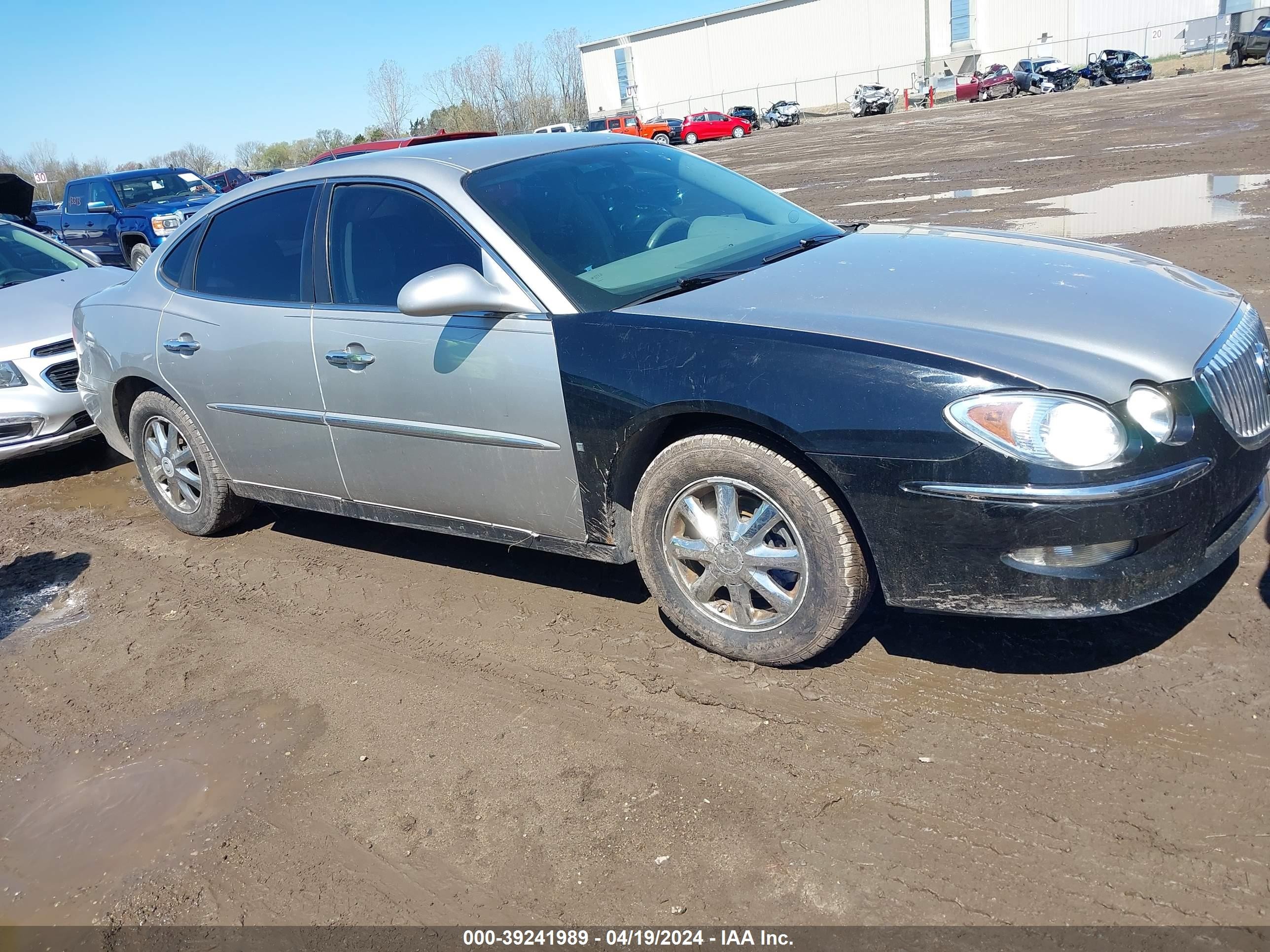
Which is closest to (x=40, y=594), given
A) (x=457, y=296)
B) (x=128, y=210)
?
(x=457, y=296)

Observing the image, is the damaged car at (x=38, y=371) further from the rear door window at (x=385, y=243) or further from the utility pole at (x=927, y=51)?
the utility pole at (x=927, y=51)

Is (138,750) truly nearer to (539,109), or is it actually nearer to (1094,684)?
(1094,684)

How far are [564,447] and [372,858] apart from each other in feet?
4.66

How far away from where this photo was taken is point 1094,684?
3.03 metres

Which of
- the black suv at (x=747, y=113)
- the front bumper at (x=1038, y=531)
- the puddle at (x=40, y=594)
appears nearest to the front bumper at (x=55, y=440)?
the puddle at (x=40, y=594)

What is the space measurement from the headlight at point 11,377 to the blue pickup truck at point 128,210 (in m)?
7.96

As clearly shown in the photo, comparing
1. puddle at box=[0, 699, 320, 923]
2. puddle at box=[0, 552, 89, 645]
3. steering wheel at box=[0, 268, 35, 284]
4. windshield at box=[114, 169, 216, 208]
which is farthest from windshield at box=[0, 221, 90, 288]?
windshield at box=[114, 169, 216, 208]

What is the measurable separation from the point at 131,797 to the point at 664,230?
271 cm

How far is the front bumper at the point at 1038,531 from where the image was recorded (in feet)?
8.77

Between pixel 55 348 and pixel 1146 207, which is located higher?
pixel 55 348

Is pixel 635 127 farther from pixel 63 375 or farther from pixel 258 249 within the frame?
pixel 258 249

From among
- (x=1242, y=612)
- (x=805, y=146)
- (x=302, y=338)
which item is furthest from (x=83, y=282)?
(x=805, y=146)

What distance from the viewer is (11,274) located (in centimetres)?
777

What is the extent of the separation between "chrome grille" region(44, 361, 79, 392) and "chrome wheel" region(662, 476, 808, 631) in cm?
502
